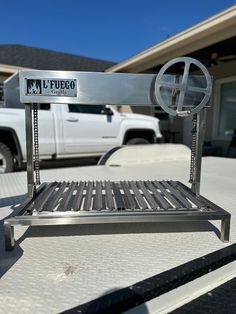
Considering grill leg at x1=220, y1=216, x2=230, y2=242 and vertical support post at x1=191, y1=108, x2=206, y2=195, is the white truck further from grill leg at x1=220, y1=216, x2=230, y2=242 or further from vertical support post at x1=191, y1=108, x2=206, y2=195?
grill leg at x1=220, y1=216, x2=230, y2=242

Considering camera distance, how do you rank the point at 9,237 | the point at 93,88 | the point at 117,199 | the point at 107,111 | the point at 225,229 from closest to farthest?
the point at 9,237 < the point at 225,229 < the point at 93,88 < the point at 117,199 < the point at 107,111

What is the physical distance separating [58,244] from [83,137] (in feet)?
15.6

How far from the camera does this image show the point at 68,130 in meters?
Result: 6.42

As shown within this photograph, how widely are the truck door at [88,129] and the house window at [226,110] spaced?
14.8 ft

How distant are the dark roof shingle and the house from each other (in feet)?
10.1

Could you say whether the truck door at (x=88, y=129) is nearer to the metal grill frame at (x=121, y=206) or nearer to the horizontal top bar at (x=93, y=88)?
the metal grill frame at (x=121, y=206)

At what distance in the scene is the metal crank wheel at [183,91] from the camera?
2.19 m

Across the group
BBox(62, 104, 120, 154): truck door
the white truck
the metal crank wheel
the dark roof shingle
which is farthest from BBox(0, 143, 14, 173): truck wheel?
the dark roof shingle

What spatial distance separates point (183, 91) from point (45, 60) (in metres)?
11.9

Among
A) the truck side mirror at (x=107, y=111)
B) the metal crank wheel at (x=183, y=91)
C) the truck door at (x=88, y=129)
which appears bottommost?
the truck door at (x=88, y=129)

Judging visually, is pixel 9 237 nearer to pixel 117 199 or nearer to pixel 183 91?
pixel 117 199

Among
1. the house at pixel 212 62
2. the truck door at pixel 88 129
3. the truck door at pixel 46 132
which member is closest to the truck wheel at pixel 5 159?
the truck door at pixel 46 132

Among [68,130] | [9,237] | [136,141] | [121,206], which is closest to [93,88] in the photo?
[121,206]

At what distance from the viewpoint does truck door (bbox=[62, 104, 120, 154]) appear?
6.45 metres
